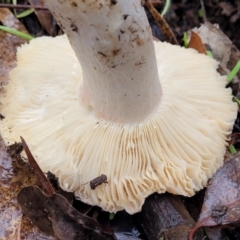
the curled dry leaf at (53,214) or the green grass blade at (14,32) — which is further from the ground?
the green grass blade at (14,32)

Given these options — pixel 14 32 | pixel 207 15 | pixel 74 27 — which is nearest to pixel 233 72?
pixel 207 15

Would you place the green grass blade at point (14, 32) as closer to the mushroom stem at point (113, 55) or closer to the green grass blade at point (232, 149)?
the mushroom stem at point (113, 55)

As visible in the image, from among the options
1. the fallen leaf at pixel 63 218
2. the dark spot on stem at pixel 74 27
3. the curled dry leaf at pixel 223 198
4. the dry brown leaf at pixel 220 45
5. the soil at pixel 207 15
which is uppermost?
the dark spot on stem at pixel 74 27

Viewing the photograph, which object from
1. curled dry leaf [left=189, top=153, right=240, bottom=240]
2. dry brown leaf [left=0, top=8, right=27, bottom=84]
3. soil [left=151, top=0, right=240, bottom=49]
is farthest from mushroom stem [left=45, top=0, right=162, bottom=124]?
soil [left=151, top=0, right=240, bottom=49]

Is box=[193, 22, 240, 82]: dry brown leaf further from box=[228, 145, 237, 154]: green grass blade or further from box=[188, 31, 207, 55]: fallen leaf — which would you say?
box=[228, 145, 237, 154]: green grass blade

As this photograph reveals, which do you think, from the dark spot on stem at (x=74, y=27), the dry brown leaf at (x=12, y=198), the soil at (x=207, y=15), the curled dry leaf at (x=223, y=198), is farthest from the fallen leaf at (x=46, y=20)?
the curled dry leaf at (x=223, y=198)

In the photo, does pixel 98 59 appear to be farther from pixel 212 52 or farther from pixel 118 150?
pixel 212 52

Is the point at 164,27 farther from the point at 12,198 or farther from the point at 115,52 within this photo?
the point at 12,198
